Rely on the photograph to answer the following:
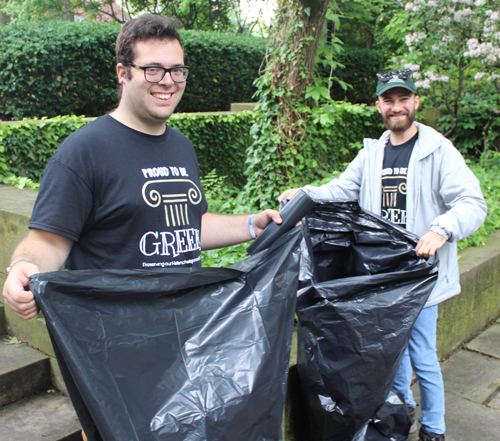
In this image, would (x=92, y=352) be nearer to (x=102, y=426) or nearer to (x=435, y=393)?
(x=102, y=426)

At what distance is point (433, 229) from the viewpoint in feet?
6.85

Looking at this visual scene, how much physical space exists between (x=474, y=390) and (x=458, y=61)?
6.81 m

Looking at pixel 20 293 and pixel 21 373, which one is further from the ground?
pixel 20 293

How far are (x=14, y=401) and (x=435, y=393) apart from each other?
2189mm

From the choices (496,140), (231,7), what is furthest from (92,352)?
(231,7)

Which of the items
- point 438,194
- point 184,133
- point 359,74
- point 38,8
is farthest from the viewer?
point 38,8

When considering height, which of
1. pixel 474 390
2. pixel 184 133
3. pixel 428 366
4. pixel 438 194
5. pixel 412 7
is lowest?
pixel 474 390

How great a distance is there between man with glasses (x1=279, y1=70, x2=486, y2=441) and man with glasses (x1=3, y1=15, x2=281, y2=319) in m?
0.84

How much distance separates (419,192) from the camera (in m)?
2.39

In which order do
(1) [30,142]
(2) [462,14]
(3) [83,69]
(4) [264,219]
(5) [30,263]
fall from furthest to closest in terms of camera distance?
(2) [462,14] < (3) [83,69] < (1) [30,142] < (4) [264,219] < (5) [30,263]

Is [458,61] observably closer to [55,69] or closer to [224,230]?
[55,69]

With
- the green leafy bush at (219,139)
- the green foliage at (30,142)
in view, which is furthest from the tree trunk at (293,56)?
the green foliage at (30,142)

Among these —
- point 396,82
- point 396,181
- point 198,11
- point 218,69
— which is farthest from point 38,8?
point 396,181

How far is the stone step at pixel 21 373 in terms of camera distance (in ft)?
8.11
